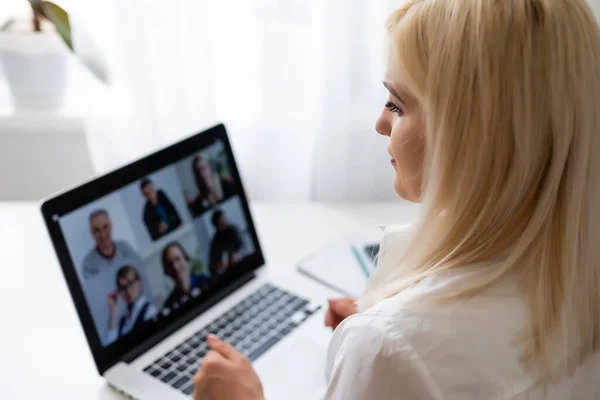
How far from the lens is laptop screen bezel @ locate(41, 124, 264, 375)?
30.9 inches

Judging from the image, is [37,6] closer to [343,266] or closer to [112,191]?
[112,191]

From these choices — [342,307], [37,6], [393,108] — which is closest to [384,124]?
[393,108]

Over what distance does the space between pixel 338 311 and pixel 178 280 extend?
222mm

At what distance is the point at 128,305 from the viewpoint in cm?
85

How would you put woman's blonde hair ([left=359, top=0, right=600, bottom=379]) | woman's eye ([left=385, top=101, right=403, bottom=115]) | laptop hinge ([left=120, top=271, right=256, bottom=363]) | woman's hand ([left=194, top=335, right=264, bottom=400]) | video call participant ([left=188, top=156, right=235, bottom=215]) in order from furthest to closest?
video call participant ([left=188, top=156, right=235, bottom=215]) → laptop hinge ([left=120, top=271, right=256, bottom=363]) → woman's hand ([left=194, top=335, right=264, bottom=400]) → woman's eye ([left=385, top=101, right=403, bottom=115]) → woman's blonde hair ([left=359, top=0, right=600, bottom=379])

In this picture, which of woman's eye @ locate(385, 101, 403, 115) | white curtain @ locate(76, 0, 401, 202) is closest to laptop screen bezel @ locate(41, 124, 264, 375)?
A: white curtain @ locate(76, 0, 401, 202)

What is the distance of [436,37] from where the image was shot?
55cm

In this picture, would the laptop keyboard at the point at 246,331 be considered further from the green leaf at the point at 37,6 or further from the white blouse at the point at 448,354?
the green leaf at the point at 37,6

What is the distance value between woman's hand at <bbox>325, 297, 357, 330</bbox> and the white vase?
73 cm

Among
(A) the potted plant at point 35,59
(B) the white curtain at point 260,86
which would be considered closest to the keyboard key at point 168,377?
(B) the white curtain at point 260,86

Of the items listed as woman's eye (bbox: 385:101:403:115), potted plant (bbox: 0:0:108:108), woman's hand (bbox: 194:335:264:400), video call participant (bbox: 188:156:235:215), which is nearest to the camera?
woman's eye (bbox: 385:101:403:115)

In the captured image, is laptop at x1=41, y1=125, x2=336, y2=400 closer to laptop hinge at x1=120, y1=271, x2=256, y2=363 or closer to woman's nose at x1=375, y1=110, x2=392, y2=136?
laptop hinge at x1=120, y1=271, x2=256, y2=363

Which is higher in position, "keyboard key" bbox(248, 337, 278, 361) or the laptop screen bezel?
the laptop screen bezel

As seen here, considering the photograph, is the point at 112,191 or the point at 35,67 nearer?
the point at 112,191
